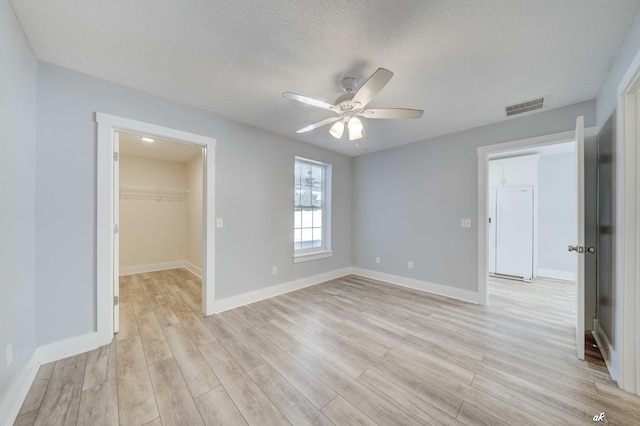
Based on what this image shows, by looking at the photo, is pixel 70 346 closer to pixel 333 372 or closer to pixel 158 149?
pixel 333 372

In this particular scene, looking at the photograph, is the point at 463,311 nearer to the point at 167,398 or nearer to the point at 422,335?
the point at 422,335

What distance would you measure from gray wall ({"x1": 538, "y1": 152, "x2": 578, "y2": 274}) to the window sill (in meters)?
4.23

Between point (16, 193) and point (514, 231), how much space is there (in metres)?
6.47

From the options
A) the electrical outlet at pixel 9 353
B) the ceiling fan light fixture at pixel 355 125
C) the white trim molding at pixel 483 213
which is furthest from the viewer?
the white trim molding at pixel 483 213

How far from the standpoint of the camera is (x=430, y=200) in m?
3.60

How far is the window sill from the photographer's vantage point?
3.76 m

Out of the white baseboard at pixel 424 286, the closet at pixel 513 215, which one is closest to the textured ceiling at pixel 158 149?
the white baseboard at pixel 424 286

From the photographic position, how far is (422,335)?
2.28 m

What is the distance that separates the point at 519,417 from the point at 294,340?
164 centimetres

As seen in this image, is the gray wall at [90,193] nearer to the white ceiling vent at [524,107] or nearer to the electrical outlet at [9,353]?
the electrical outlet at [9,353]

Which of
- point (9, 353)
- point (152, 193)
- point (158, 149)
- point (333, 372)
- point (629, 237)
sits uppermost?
point (158, 149)

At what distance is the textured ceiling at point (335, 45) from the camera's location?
135 centimetres

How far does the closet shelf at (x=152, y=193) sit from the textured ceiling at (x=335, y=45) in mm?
3145

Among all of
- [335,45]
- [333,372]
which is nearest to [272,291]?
[333,372]
